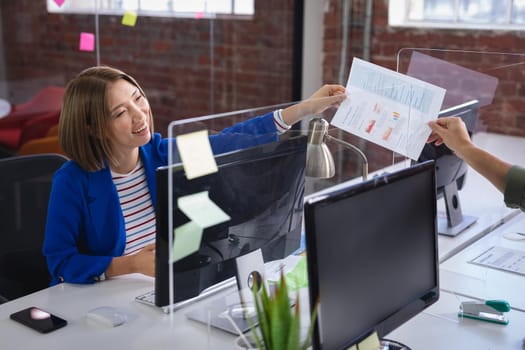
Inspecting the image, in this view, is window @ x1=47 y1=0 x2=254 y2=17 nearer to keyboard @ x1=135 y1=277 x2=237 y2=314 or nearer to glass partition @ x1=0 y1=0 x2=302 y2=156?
glass partition @ x1=0 y1=0 x2=302 y2=156

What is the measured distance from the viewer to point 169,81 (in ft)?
13.4

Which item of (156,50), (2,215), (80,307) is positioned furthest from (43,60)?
(80,307)

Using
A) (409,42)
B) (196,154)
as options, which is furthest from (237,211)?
(409,42)

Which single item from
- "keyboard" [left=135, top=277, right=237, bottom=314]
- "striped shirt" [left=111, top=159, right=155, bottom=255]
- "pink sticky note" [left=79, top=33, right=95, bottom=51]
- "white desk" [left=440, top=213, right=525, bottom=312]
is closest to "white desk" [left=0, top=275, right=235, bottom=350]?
"keyboard" [left=135, top=277, right=237, bottom=314]

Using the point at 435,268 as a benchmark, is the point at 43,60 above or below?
above

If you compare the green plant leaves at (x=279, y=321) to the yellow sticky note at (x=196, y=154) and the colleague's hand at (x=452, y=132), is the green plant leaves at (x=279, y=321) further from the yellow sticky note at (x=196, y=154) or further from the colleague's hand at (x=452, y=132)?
the colleague's hand at (x=452, y=132)

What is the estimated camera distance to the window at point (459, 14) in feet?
13.6

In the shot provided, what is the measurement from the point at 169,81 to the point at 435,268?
8.72 feet

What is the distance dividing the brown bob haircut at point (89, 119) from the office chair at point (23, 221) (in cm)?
45

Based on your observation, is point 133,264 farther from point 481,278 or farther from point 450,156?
point 450,156

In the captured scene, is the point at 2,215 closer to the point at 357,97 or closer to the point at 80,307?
the point at 80,307

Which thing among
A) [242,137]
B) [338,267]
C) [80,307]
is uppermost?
[242,137]

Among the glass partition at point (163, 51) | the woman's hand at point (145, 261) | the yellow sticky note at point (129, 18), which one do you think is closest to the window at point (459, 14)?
the glass partition at point (163, 51)

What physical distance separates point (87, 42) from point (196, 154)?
2.41 m
